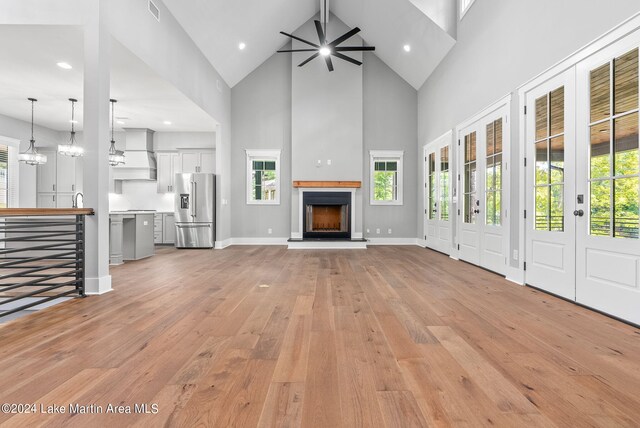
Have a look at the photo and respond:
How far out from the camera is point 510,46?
4.09 m

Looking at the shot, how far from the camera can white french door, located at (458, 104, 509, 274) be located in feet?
14.3

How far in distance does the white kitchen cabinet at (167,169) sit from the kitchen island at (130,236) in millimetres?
2177

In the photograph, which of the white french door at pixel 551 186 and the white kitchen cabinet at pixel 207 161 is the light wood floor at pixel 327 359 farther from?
the white kitchen cabinet at pixel 207 161

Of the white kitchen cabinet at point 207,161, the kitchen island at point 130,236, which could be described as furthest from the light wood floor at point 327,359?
the white kitchen cabinet at point 207,161

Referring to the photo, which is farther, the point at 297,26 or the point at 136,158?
the point at 297,26

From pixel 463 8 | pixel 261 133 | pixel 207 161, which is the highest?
pixel 463 8

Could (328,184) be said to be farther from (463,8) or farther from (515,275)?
(515,275)

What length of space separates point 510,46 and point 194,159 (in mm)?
6944

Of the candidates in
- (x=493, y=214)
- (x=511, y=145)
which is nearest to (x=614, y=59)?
(x=511, y=145)

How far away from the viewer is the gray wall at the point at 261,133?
27.1ft

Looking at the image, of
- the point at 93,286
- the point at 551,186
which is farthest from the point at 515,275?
the point at 93,286

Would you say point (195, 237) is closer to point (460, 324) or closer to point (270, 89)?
point (270, 89)

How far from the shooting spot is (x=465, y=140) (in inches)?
218

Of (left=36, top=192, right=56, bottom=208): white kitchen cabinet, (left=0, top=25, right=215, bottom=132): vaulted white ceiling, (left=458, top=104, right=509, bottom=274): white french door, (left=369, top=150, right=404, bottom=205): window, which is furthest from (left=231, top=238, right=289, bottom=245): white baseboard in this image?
(left=458, top=104, right=509, bottom=274): white french door
